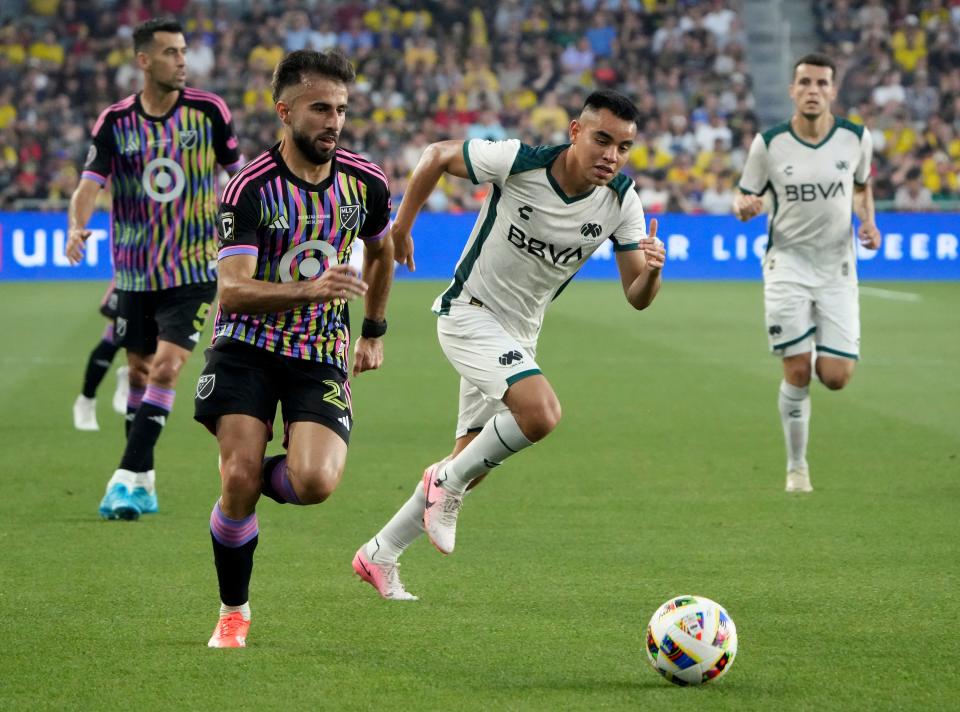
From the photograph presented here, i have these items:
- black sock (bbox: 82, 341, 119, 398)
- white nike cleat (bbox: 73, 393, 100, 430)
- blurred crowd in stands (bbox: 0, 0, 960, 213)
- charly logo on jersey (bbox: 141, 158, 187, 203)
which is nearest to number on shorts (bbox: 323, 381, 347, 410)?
charly logo on jersey (bbox: 141, 158, 187, 203)

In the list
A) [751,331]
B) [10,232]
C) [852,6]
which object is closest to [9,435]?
[751,331]

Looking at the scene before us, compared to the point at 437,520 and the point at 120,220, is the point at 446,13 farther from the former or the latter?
the point at 437,520

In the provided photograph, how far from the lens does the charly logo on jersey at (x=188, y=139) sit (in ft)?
25.4

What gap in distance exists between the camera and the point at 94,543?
700cm

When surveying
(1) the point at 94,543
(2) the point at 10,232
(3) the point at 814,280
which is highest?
(3) the point at 814,280

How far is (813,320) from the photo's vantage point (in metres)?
8.88

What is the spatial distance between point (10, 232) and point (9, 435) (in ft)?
44.3

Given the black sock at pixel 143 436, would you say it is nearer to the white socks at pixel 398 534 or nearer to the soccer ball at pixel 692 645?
the white socks at pixel 398 534

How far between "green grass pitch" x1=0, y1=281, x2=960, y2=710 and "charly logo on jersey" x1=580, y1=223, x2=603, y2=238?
1410mm

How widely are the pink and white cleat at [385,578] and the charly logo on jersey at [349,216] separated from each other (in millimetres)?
1404

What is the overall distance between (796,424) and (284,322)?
4.13 meters

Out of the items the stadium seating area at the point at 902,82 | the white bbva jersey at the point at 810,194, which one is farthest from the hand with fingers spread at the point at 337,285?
the stadium seating area at the point at 902,82

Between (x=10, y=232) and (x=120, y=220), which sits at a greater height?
(x=120, y=220)

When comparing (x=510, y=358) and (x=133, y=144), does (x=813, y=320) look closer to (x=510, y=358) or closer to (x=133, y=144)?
(x=510, y=358)
